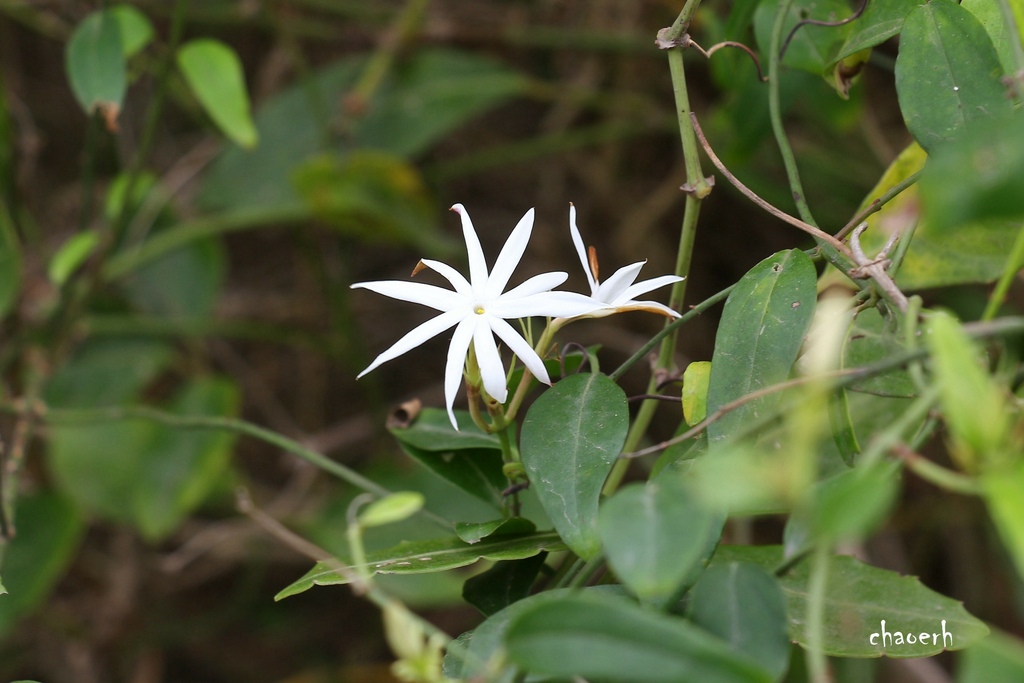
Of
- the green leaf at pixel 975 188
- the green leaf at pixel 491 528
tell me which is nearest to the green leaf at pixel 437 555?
the green leaf at pixel 491 528

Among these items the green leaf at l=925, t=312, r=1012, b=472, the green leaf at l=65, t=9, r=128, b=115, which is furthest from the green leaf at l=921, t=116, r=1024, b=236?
the green leaf at l=65, t=9, r=128, b=115

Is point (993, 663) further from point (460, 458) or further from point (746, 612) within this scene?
point (460, 458)

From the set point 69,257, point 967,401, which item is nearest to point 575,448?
point 967,401

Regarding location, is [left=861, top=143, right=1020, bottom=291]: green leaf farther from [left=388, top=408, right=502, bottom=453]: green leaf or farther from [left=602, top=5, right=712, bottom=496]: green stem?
[left=388, top=408, right=502, bottom=453]: green leaf

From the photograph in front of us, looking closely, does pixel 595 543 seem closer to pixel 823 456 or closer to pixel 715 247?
pixel 823 456

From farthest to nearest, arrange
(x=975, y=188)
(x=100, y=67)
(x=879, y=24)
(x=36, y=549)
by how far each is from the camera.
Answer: (x=36, y=549) < (x=100, y=67) < (x=879, y=24) < (x=975, y=188)

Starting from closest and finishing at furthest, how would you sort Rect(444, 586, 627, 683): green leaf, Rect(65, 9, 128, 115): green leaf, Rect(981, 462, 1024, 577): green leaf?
Rect(981, 462, 1024, 577): green leaf
Rect(444, 586, 627, 683): green leaf
Rect(65, 9, 128, 115): green leaf

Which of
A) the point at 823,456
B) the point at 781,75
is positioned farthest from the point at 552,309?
the point at 781,75
